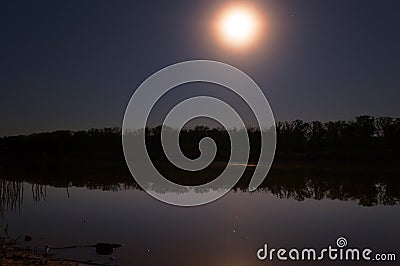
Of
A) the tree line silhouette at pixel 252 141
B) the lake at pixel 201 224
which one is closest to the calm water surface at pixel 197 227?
the lake at pixel 201 224

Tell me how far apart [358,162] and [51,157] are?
34962mm

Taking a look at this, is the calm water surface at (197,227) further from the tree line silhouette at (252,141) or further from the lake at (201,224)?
the tree line silhouette at (252,141)

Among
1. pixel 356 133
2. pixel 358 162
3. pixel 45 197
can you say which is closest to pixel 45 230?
pixel 45 197

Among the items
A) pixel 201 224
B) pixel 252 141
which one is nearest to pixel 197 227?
pixel 201 224

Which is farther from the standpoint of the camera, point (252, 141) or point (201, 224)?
point (252, 141)

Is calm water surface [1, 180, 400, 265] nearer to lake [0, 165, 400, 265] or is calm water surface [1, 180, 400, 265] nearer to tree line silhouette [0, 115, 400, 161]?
lake [0, 165, 400, 265]

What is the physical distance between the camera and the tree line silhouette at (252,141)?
1763 inches

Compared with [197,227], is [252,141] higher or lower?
higher

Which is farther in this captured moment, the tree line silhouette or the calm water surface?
the tree line silhouette

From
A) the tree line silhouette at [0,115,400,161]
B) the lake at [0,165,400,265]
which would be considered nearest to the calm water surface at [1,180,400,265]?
the lake at [0,165,400,265]

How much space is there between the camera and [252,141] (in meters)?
52.8

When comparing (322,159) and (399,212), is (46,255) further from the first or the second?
(322,159)

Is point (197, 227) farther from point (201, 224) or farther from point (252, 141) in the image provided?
point (252, 141)

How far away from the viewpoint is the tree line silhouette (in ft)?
147
